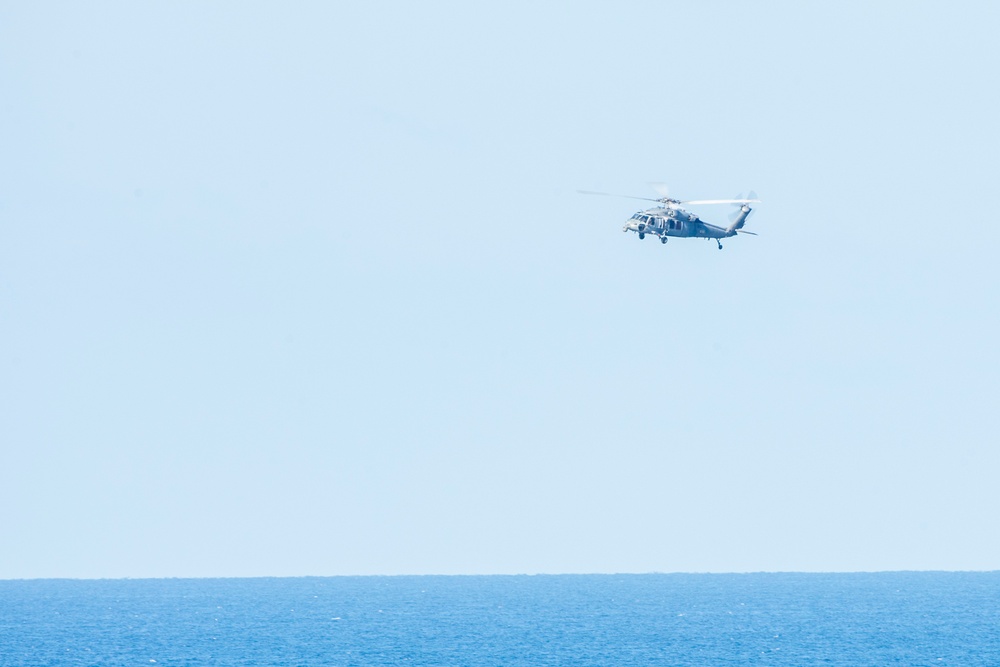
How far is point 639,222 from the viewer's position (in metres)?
88.2

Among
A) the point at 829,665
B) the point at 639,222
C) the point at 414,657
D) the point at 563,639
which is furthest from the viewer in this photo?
the point at 563,639

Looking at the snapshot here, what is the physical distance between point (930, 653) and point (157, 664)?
82.1 m

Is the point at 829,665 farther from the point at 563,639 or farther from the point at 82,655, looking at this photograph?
the point at 82,655

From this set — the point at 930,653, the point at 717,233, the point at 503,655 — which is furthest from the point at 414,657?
the point at 717,233

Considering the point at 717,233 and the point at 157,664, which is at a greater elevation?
the point at 717,233

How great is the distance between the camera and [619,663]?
6078 inches

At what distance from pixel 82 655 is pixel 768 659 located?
74.6 metres

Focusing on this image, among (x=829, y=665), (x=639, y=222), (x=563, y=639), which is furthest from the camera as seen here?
(x=563, y=639)

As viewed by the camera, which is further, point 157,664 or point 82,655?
point 82,655

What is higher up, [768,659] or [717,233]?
[717,233]

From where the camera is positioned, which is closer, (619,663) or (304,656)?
(619,663)

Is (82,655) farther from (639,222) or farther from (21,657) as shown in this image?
(639,222)

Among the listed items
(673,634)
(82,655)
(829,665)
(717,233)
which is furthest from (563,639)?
(717,233)

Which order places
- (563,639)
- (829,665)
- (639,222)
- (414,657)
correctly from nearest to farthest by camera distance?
(639,222) → (829,665) → (414,657) → (563,639)
